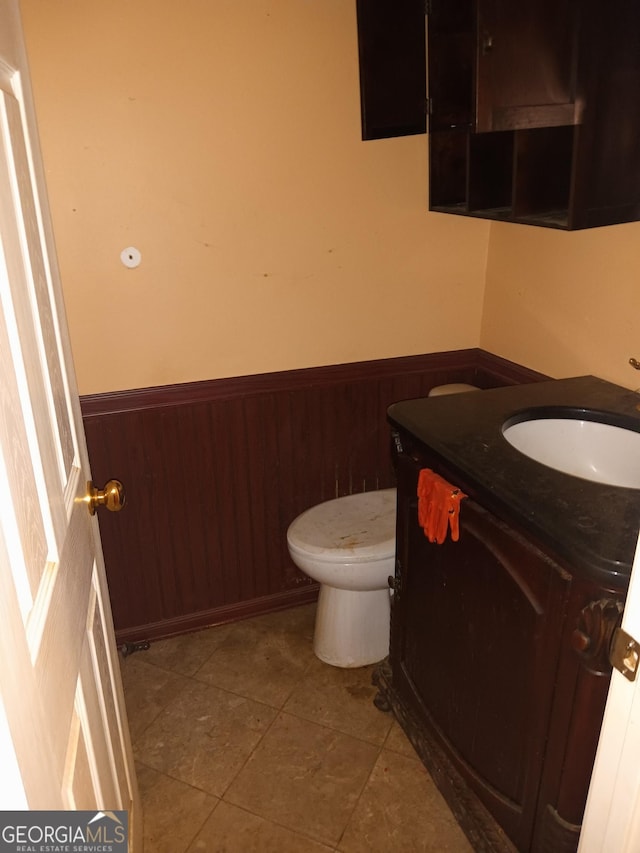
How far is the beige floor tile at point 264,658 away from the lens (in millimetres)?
2100

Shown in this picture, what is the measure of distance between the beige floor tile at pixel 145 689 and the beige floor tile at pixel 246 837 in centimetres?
39

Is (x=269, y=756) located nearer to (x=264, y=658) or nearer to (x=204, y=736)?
(x=204, y=736)

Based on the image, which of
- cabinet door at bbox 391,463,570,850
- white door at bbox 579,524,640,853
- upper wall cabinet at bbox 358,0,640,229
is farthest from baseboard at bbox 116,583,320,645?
white door at bbox 579,524,640,853

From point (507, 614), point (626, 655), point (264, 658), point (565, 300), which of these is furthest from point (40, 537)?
point (565, 300)

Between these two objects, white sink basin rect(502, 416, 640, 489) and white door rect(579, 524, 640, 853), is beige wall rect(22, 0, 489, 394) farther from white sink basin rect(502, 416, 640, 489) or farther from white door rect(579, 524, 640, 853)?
white door rect(579, 524, 640, 853)

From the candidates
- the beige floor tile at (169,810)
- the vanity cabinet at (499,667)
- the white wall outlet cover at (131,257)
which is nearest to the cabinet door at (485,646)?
the vanity cabinet at (499,667)

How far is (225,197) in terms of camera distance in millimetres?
1991

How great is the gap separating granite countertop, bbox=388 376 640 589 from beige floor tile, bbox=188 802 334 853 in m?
0.96

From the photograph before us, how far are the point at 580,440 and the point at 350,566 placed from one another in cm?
73

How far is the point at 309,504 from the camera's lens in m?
2.38

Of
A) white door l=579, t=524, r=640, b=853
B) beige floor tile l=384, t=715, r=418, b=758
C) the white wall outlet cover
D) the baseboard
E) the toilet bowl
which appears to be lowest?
beige floor tile l=384, t=715, r=418, b=758

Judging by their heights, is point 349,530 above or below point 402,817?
above

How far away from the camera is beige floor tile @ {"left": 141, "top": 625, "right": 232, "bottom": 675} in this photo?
2.20 meters

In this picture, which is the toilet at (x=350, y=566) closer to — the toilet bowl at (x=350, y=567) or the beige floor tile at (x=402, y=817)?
the toilet bowl at (x=350, y=567)
